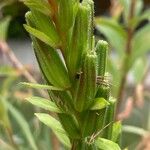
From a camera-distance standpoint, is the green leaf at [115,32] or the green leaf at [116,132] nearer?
the green leaf at [116,132]

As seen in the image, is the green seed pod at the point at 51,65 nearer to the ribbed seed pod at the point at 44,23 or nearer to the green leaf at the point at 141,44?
the ribbed seed pod at the point at 44,23

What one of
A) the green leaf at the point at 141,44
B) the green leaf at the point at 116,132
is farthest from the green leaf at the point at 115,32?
the green leaf at the point at 116,132

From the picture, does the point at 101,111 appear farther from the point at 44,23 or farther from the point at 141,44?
the point at 141,44

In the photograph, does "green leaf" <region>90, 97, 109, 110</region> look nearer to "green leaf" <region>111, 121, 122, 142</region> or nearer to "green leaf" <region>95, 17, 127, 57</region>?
"green leaf" <region>111, 121, 122, 142</region>

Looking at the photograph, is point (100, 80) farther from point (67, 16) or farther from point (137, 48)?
point (137, 48)

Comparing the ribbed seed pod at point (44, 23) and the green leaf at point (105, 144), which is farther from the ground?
the ribbed seed pod at point (44, 23)

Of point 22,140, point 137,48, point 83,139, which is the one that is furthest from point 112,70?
point 83,139
